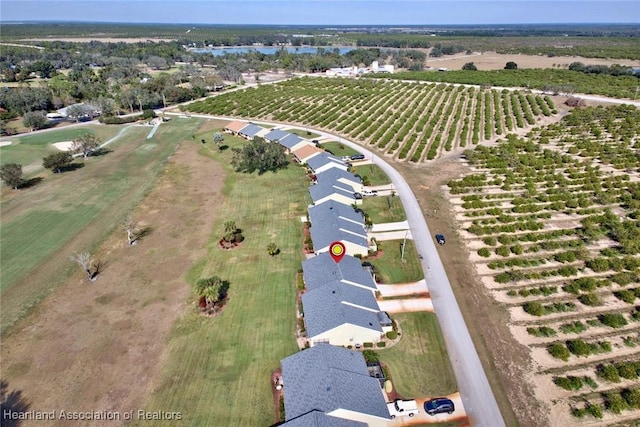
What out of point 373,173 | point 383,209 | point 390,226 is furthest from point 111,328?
point 373,173

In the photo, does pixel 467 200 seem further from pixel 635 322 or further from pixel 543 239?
pixel 635 322

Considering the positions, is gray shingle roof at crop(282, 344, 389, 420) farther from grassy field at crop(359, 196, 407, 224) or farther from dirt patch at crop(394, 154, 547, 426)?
grassy field at crop(359, 196, 407, 224)

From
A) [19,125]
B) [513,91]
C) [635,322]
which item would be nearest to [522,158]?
[635,322]

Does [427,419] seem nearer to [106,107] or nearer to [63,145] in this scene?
[63,145]

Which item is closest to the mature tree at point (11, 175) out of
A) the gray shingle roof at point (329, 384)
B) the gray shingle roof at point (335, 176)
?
the gray shingle roof at point (335, 176)

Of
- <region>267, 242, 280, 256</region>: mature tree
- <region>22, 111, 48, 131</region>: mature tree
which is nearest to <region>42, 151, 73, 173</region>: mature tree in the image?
<region>22, 111, 48, 131</region>: mature tree

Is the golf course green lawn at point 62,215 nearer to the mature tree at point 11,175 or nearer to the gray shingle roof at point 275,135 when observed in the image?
the mature tree at point 11,175
